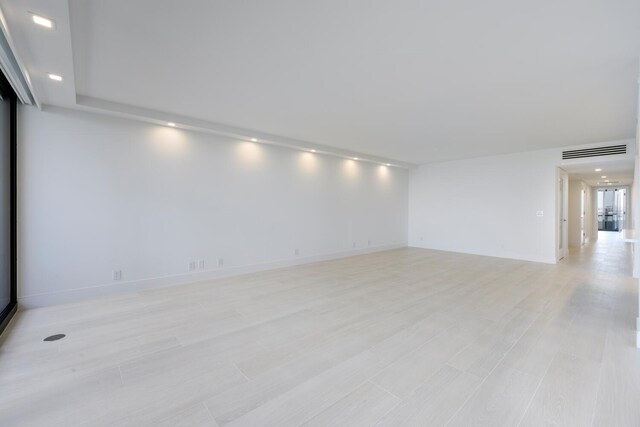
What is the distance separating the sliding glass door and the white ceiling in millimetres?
354

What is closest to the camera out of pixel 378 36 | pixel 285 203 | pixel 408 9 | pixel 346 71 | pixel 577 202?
pixel 408 9

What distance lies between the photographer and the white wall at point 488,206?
656 cm

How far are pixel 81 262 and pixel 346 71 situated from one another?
4.25 meters

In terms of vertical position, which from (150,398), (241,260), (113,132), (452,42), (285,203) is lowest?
(150,398)

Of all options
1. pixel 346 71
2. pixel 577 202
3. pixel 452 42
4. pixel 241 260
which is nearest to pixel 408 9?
pixel 452 42

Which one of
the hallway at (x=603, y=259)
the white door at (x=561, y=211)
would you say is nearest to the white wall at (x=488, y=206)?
the white door at (x=561, y=211)

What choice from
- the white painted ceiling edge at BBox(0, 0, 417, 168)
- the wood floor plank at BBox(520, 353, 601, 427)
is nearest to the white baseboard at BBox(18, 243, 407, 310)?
the white painted ceiling edge at BBox(0, 0, 417, 168)

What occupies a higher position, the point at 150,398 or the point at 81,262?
the point at 81,262

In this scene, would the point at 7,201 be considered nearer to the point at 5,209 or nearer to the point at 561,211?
the point at 5,209

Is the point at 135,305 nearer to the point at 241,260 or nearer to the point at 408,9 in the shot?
the point at 241,260

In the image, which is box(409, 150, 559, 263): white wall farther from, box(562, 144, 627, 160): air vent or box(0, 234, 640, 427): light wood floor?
box(0, 234, 640, 427): light wood floor

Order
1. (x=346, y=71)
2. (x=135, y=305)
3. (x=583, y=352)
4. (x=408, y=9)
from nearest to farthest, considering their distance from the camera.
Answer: (x=408, y=9) < (x=583, y=352) < (x=346, y=71) < (x=135, y=305)

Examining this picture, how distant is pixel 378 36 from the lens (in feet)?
7.57

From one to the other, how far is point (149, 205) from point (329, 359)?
367 cm
